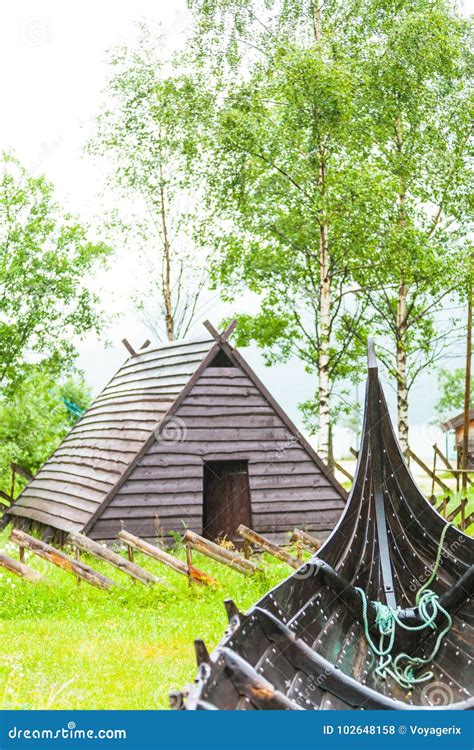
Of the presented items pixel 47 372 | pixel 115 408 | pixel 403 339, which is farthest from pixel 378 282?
pixel 47 372

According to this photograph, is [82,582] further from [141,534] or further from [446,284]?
[446,284]

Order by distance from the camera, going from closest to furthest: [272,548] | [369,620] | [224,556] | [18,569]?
[369,620], [18,569], [224,556], [272,548]

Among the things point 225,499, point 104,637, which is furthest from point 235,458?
point 104,637

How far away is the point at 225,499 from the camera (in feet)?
47.5

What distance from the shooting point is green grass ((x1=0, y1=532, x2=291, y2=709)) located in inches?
261

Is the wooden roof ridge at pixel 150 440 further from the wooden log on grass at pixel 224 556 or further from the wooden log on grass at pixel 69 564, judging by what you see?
the wooden log on grass at pixel 69 564

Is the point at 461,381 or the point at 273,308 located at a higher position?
the point at 461,381

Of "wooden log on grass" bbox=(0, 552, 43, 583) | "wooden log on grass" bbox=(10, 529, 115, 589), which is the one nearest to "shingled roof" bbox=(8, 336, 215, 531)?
"wooden log on grass" bbox=(10, 529, 115, 589)

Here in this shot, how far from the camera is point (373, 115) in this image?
18812 mm

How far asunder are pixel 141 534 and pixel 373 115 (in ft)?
36.3

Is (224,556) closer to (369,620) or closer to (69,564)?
(69,564)

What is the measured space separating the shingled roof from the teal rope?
6542mm

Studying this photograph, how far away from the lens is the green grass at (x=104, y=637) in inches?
261

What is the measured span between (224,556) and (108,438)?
5098mm
